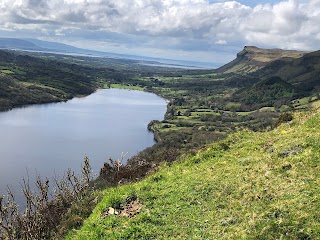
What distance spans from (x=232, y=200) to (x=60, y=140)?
125 meters

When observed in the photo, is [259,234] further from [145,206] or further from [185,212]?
[145,206]

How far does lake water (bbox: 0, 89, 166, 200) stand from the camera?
321 feet

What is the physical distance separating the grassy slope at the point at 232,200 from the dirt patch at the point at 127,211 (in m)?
0.24

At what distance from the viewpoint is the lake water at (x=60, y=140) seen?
9788 cm

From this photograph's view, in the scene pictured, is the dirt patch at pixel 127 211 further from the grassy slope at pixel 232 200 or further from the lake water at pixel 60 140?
the lake water at pixel 60 140

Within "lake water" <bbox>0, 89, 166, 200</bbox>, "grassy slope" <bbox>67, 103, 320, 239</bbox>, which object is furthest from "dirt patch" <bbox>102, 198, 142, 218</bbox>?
"lake water" <bbox>0, 89, 166, 200</bbox>

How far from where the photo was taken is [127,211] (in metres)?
15.2

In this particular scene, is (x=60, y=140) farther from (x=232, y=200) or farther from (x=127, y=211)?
(x=232, y=200)

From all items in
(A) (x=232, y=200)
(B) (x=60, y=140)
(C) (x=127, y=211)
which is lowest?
(B) (x=60, y=140)

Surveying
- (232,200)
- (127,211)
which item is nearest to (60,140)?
(127,211)

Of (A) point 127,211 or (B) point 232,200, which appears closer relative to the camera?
(B) point 232,200

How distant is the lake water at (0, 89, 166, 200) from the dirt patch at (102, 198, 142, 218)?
61887 millimetres

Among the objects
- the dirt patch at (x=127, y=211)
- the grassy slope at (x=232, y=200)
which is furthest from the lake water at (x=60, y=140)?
the dirt patch at (x=127, y=211)

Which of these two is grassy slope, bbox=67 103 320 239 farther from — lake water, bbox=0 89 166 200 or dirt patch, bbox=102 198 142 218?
lake water, bbox=0 89 166 200
